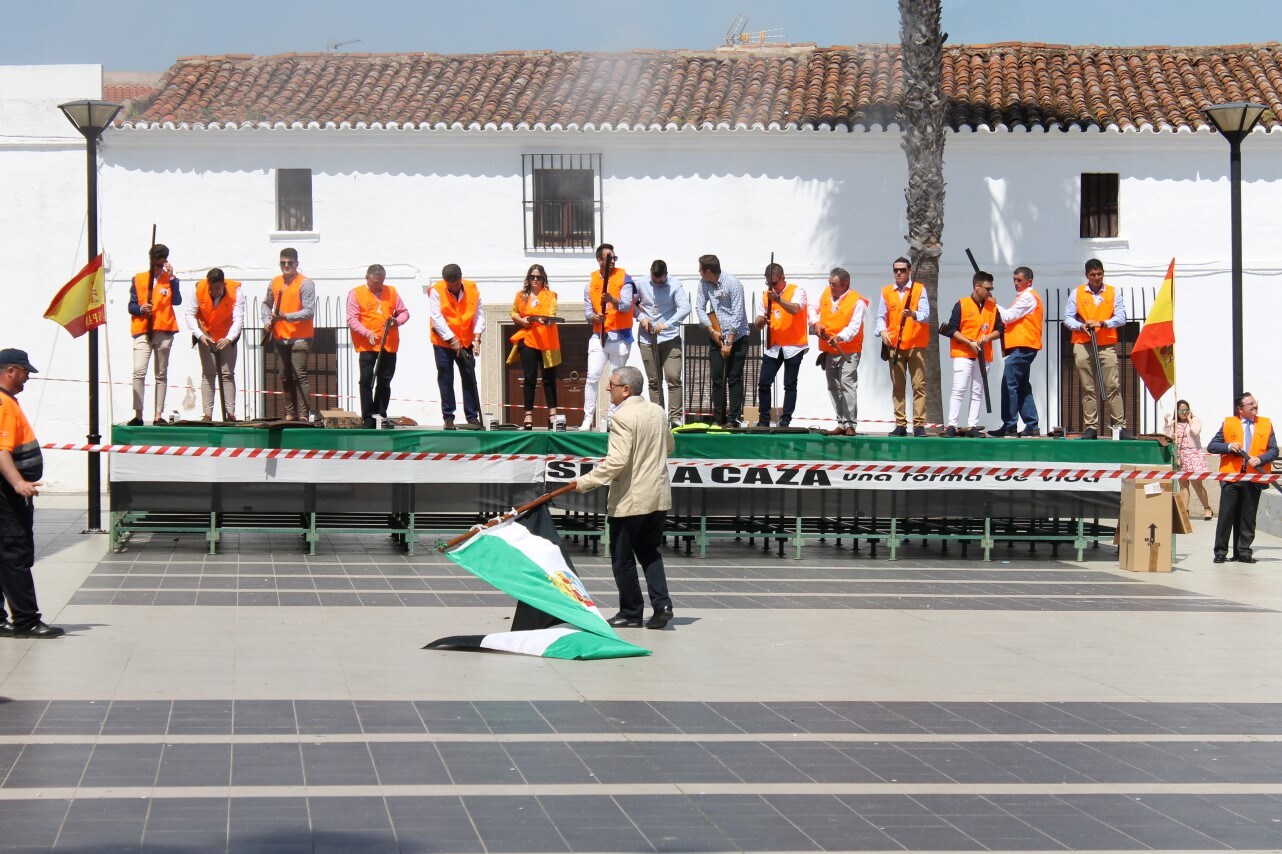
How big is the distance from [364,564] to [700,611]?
4111mm

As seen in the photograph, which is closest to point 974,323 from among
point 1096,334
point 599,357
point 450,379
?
point 1096,334

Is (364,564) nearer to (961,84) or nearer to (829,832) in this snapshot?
(829,832)

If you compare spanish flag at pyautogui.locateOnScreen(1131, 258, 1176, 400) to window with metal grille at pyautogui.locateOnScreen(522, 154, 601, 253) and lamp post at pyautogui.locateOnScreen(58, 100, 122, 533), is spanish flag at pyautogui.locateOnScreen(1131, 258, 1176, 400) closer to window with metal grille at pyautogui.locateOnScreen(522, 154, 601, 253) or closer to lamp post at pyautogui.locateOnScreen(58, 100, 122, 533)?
window with metal grille at pyautogui.locateOnScreen(522, 154, 601, 253)

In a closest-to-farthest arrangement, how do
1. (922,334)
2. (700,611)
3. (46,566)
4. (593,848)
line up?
(593,848)
(700,611)
(46,566)
(922,334)

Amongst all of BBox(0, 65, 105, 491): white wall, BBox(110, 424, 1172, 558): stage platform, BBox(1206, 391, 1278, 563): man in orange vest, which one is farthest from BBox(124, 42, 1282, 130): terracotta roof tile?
BBox(110, 424, 1172, 558): stage platform

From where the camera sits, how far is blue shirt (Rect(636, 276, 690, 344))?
16734 millimetres

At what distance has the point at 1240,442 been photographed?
16891 mm

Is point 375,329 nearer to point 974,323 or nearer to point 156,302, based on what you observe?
point 156,302

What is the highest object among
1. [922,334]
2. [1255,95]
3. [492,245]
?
[1255,95]

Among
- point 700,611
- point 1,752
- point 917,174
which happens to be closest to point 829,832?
point 1,752

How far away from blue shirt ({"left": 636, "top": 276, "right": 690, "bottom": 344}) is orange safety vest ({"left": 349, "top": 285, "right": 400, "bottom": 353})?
2510mm

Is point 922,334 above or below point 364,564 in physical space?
above

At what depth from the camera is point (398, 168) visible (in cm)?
2467

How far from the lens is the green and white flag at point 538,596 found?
10211 mm
